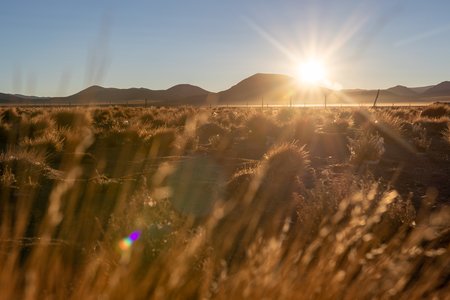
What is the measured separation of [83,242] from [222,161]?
7.76 m

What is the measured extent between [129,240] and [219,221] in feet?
6.35

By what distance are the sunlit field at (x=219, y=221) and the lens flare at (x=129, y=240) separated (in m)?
0.02

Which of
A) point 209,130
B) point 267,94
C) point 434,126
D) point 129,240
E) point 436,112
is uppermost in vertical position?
point 267,94

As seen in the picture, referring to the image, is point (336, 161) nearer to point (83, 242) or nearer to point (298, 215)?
point (298, 215)

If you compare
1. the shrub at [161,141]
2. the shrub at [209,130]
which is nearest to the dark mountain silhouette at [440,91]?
the shrub at [209,130]

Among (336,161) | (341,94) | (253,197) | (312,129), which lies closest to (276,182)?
(253,197)

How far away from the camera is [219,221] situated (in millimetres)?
7172

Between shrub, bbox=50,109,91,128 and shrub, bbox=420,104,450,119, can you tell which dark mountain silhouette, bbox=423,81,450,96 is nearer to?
shrub, bbox=420,104,450,119

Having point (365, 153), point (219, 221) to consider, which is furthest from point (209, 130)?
point (219, 221)

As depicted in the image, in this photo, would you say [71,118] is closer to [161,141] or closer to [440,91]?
[161,141]

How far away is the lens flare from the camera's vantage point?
5268 mm

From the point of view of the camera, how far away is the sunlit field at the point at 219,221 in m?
3.80

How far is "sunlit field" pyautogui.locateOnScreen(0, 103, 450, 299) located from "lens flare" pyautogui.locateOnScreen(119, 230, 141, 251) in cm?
2

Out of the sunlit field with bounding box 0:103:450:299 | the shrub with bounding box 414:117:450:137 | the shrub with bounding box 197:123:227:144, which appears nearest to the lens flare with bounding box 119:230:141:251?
the sunlit field with bounding box 0:103:450:299
